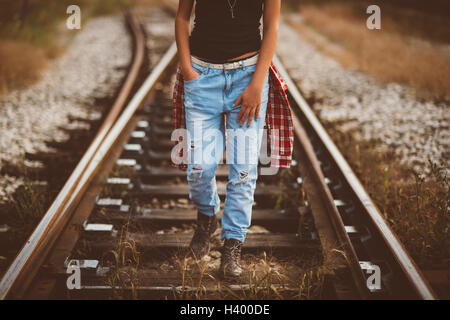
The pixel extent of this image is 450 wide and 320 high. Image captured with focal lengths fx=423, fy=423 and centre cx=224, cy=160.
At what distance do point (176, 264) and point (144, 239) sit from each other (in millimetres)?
314

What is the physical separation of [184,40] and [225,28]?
229 millimetres

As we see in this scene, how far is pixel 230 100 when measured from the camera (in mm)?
2129

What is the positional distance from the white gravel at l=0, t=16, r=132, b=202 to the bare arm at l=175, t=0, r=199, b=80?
1.88m

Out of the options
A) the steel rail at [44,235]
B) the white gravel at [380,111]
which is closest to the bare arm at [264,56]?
the steel rail at [44,235]

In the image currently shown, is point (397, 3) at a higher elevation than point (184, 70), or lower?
higher

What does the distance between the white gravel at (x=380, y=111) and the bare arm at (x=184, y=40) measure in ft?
6.54

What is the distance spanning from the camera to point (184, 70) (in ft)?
6.85

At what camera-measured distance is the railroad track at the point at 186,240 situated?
217cm

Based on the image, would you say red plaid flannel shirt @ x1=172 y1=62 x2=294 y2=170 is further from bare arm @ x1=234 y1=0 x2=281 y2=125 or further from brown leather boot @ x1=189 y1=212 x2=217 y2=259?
brown leather boot @ x1=189 y1=212 x2=217 y2=259

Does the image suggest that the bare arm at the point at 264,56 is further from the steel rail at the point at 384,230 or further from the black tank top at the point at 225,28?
the steel rail at the point at 384,230

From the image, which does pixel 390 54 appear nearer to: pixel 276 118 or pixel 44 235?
pixel 276 118

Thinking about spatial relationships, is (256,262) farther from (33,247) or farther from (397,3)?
(397,3)

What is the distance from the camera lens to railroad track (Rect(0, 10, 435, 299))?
2168mm

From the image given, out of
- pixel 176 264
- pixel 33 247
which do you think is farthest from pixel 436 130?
pixel 33 247
